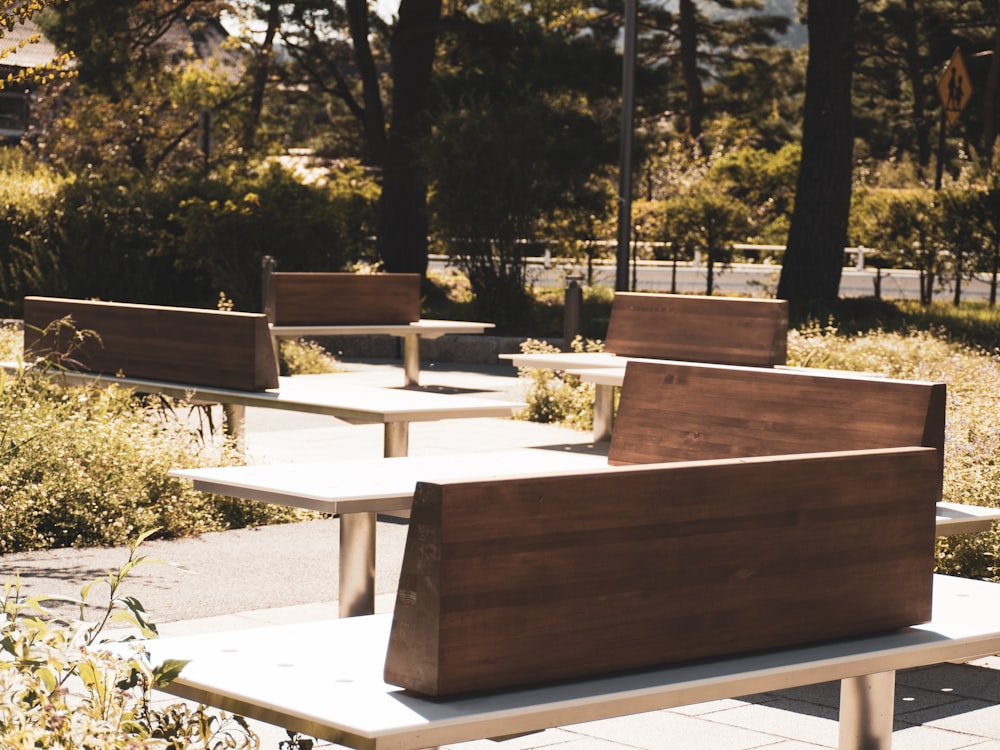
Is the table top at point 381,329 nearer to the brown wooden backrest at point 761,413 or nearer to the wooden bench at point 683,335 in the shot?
the wooden bench at point 683,335

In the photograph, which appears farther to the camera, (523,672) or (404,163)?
(404,163)

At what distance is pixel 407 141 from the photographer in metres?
22.6

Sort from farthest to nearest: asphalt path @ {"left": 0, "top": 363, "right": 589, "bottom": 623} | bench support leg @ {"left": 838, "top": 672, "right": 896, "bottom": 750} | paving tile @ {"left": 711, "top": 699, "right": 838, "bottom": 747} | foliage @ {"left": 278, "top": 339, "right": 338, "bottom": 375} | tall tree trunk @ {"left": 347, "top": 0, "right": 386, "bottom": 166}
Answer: tall tree trunk @ {"left": 347, "top": 0, "right": 386, "bottom": 166}, foliage @ {"left": 278, "top": 339, "right": 338, "bottom": 375}, asphalt path @ {"left": 0, "top": 363, "right": 589, "bottom": 623}, paving tile @ {"left": 711, "top": 699, "right": 838, "bottom": 747}, bench support leg @ {"left": 838, "top": 672, "right": 896, "bottom": 750}

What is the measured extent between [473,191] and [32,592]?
1475 cm

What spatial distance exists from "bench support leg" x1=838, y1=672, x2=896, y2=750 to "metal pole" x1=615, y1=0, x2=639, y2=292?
566 inches

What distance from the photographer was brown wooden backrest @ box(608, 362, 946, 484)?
516 cm

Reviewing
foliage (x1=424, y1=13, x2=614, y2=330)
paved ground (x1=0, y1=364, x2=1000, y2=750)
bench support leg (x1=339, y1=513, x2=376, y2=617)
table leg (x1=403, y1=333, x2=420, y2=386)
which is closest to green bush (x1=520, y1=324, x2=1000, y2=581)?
paved ground (x1=0, y1=364, x2=1000, y2=750)

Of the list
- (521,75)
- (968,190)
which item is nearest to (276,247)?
(521,75)

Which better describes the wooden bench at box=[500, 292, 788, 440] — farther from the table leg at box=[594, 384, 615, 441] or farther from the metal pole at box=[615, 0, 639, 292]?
the metal pole at box=[615, 0, 639, 292]

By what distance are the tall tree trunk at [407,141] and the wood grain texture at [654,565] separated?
18.9 meters

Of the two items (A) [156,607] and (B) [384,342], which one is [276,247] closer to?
(B) [384,342]

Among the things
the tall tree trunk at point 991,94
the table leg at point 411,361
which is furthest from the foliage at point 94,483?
the tall tree trunk at point 991,94

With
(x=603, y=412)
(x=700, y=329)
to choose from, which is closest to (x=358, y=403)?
(x=603, y=412)

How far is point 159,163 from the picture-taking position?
3612cm
